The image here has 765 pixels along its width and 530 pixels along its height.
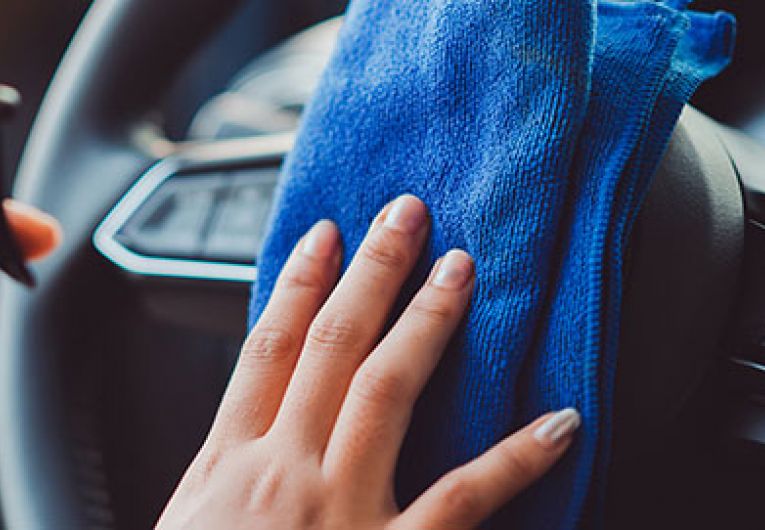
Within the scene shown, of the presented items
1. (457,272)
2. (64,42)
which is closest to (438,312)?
(457,272)

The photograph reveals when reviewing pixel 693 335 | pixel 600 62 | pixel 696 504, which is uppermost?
pixel 600 62

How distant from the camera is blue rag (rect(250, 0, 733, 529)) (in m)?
0.32

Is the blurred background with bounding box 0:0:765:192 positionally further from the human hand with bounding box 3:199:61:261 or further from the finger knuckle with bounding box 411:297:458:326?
the finger knuckle with bounding box 411:297:458:326

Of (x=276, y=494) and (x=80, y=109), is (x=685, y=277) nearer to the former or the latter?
(x=276, y=494)

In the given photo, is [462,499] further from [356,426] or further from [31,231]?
[31,231]

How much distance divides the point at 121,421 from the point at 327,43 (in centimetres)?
40

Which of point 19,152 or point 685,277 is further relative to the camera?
point 19,152

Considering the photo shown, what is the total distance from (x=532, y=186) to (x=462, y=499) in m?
0.13

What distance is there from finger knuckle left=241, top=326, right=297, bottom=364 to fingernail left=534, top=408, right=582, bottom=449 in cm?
14

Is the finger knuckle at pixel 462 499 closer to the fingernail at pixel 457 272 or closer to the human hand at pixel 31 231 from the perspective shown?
the fingernail at pixel 457 272

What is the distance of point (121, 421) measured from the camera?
703 mm

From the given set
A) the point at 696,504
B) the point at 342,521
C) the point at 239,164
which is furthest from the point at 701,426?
the point at 239,164

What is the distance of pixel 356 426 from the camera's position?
13.8 inches

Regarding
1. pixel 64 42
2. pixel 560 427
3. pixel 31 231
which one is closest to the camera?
pixel 560 427
